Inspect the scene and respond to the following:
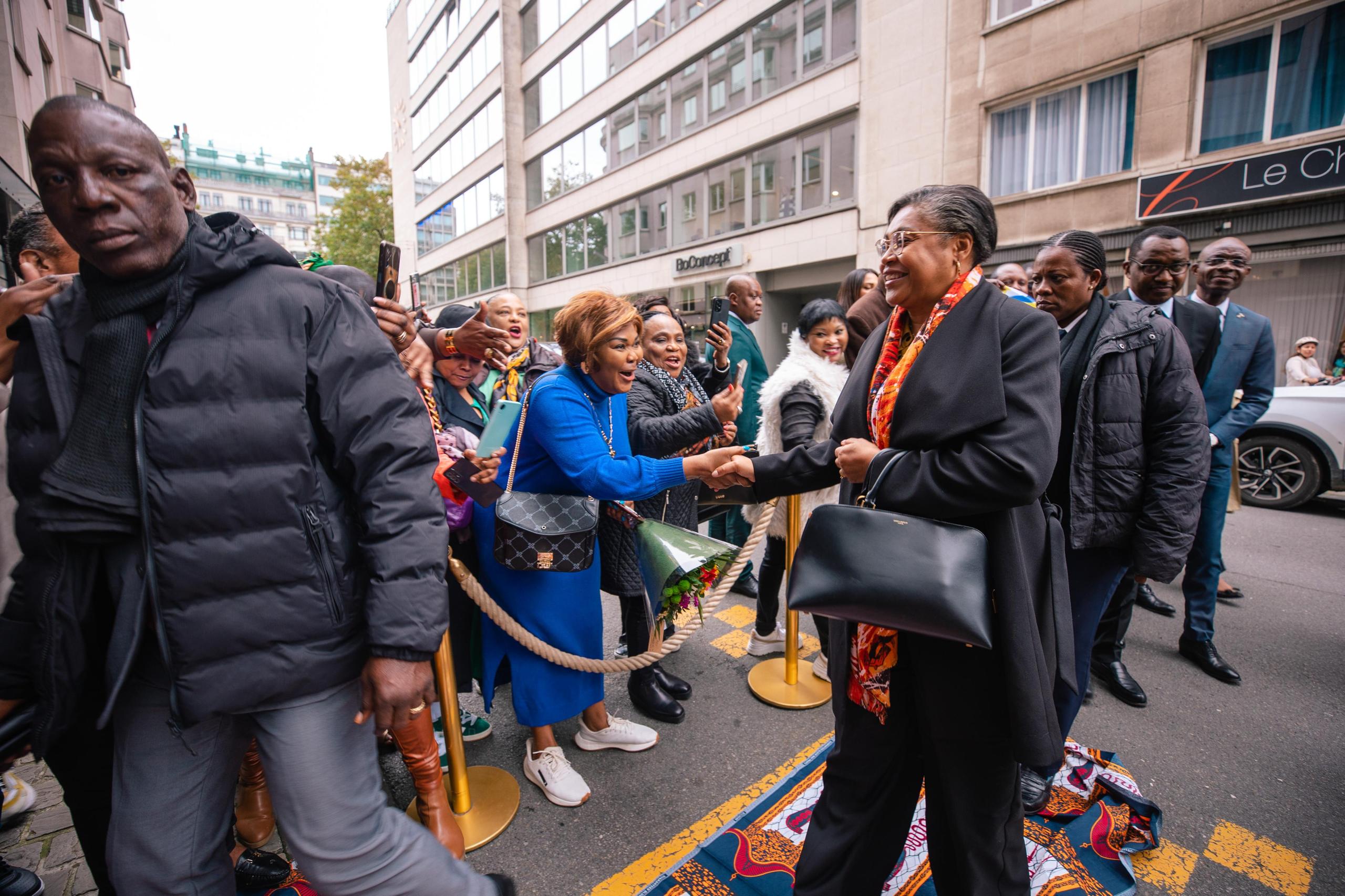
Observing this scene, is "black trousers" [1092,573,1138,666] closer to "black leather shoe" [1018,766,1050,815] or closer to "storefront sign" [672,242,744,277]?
"black leather shoe" [1018,766,1050,815]

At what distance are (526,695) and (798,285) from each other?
15734 mm

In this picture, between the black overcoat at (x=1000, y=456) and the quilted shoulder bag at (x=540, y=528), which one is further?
the quilted shoulder bag at (x=540, y=528)

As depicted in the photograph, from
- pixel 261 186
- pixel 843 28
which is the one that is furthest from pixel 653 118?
pixel 261 186

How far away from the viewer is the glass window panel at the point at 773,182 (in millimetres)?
16438

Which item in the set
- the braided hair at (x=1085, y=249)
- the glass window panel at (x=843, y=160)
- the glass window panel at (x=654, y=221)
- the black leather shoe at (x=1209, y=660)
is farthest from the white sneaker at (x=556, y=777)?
the glass window panel at (x=654, y=221)

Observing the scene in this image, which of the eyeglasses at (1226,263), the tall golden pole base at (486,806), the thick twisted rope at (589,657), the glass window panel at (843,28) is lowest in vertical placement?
the tall golden pole base at (486,806)

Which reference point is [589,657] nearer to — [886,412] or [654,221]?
[886,412]

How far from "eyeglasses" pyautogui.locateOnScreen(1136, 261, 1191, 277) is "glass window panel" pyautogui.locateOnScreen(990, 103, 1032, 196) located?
10224 millimetres

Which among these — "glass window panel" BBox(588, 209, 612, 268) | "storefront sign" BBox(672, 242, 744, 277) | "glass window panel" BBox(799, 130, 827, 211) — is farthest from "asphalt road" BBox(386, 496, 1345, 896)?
"glass window panel" BBox(588, 209, 612, 268)

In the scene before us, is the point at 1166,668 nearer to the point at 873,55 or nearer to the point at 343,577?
the point at 343,577

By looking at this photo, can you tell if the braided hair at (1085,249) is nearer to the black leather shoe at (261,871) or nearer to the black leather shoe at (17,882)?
the black leather shoe at (261,871)

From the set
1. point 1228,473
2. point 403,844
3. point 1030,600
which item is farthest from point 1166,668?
point 403,844

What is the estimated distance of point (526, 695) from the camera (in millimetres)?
2801

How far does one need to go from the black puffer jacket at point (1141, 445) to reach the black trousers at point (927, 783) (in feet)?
4.51
